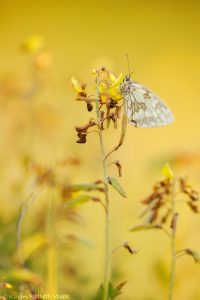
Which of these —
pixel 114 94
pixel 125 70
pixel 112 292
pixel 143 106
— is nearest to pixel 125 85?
pixel 143 106

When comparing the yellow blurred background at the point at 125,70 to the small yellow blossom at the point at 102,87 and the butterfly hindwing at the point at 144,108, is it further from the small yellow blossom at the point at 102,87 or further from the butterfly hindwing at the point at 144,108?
the small yellow blossom at the point at 102,87

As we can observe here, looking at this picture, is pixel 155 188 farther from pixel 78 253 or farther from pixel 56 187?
pixel 78 253

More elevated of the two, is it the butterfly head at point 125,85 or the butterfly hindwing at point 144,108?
the butterfly head at point 125,85

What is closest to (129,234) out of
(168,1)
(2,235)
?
(2,235)

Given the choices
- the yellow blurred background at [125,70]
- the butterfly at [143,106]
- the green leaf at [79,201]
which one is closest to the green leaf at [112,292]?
the green leaf at [79,201]

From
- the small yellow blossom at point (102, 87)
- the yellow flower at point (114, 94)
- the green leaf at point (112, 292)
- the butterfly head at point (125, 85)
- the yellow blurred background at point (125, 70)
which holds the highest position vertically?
the yellow blurred background at point (125, 70)

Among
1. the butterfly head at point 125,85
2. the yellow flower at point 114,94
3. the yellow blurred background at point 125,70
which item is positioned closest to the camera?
the yellow flower at point 114,94

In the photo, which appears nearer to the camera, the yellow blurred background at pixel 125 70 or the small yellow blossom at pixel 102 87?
the small yellow blossom at pixel 102 87

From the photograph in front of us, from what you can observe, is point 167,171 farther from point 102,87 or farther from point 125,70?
point 125,70
